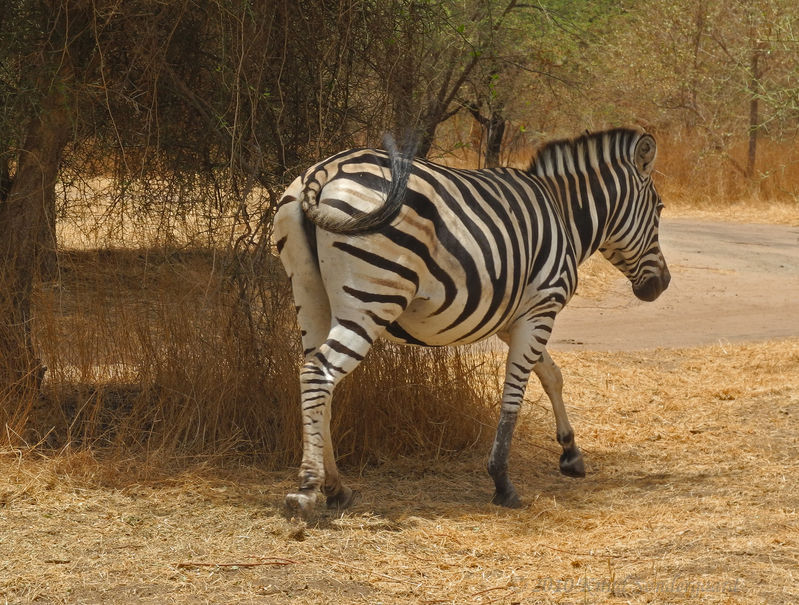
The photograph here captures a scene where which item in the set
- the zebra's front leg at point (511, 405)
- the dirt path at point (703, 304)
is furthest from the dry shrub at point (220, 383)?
the dirt path at point (703, 304)

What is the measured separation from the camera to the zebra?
4500mm

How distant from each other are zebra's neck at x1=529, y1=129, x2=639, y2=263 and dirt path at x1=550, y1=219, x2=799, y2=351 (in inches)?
148

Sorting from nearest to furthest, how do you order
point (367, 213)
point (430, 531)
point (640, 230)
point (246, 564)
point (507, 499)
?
point (246, 564) → point (367, 213) → point (430, 531) → point (507, 499) → point (640, 230)

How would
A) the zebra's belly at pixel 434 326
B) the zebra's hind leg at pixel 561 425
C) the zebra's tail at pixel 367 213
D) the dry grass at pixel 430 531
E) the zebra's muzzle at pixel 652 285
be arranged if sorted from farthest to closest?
the zebra's muzzle at pixel 652 285, the zebra's hind leg at pixel 561 425, the zebra's belly at pixel 434 326, the zebra's tail at pixel 367 213, the dry grass at pixel 430 531

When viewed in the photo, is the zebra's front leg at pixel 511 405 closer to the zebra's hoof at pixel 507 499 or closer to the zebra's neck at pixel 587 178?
the zebra's hoof at pixel 507 499

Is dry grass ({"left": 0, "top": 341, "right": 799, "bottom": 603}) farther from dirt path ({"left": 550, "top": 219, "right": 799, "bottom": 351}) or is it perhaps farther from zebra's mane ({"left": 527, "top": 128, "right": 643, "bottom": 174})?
dirt path ({"left": 550, "top": 219, "right": 799, "bottom": 351})

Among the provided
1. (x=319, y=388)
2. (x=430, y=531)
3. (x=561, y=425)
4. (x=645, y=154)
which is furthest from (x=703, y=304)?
(x=319, y=388)

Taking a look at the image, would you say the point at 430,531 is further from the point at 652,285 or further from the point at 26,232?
the point at 26,232

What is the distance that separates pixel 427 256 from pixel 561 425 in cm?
185

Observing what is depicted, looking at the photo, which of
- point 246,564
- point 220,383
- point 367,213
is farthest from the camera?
point 220,383

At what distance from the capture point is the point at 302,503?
4547 mm

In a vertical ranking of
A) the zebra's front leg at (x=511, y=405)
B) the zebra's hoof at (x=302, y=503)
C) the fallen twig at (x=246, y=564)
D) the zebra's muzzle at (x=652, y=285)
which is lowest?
the fallen twig at (x=246, y=564)

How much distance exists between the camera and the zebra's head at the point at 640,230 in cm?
604

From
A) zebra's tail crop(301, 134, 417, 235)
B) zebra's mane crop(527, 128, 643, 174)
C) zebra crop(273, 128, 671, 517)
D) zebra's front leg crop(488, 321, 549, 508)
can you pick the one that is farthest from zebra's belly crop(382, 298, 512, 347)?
zebra's mane crop(527, 128, 643, 174)
